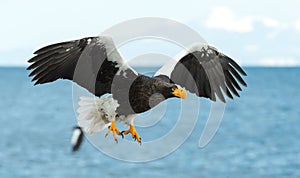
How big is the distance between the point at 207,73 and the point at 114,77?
5.03ft

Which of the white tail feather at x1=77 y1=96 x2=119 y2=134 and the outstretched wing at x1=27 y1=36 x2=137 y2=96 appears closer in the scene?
the white tail feather at x1=77 y1=96 x2=119 y2=134

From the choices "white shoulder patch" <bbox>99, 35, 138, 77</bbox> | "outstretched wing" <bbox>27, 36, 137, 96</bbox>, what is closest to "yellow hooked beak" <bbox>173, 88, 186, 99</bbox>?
"white shoulder patch" <bbox>99, 35, 138, 77</bbox>

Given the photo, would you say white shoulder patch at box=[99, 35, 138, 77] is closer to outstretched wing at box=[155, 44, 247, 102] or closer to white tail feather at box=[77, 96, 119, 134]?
white tail feather at box=[77, 96, 119, 134]

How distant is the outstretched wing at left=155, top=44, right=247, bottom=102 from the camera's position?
8.08 metres

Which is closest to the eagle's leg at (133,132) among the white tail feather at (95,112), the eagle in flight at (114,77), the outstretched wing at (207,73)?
the eagle in flight at (114,77)

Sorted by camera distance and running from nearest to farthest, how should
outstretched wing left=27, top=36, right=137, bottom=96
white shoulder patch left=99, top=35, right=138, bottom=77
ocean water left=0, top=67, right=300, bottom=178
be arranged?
1. white shoulder patch left=99, top=35, right=138, bottom=77
2. outstretched wing left=27, top=36, right=137, bottom=96
3. ocean water left=0, top=67, right=300, bottom=178

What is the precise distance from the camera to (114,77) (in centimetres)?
725

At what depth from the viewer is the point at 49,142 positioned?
3609 centimetres

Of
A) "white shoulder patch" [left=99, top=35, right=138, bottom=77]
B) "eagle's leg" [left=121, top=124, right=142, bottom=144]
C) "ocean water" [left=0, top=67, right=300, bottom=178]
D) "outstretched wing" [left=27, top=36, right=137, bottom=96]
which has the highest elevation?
"ocean water" [left=0, top=67, right=300, bottom=178]

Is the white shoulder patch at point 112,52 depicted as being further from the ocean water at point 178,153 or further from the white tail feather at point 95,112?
the ocean water at point 178,153

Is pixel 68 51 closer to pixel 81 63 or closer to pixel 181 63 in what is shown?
pixel 81 63

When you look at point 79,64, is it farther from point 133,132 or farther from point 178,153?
point 178,153

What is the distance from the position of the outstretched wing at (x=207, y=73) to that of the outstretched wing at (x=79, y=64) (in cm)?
96

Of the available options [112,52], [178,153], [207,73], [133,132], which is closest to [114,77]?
[112,52]
